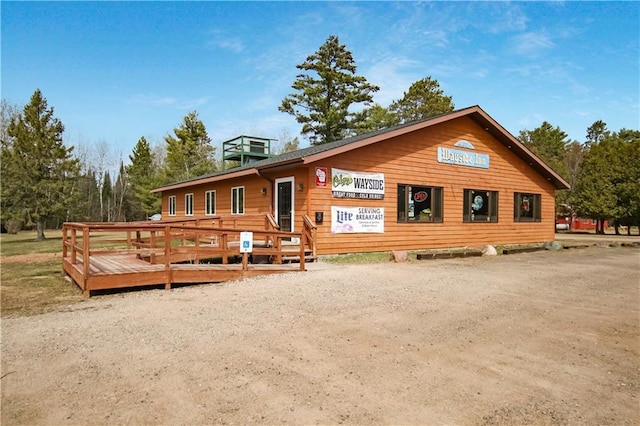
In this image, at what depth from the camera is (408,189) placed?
43.9ft

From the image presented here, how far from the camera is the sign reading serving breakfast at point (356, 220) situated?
11655 millimetres

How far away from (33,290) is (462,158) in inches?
528

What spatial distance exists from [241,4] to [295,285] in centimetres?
860

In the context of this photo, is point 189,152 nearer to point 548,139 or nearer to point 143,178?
point 143,178

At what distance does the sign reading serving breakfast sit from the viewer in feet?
38.2

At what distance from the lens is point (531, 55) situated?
1341 cm

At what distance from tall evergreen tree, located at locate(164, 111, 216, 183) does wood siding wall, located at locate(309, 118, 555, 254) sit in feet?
78.6

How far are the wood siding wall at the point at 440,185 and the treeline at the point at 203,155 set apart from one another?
40.1 feet

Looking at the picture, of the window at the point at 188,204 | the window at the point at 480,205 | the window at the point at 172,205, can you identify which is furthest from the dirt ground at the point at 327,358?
the window at the point at 172,205

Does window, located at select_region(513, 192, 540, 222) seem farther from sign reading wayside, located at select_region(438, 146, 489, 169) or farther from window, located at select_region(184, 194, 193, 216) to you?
window, located at select_region(184, 194, 193, 216)

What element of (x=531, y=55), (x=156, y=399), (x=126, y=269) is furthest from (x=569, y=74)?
(x=156, y=399)

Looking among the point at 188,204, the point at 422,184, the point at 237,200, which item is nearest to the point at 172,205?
the point at 188,204

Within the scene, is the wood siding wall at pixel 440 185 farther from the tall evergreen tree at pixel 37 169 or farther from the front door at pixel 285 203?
the tall evergreen tree at pixel 37 169

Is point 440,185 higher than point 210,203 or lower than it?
higher
